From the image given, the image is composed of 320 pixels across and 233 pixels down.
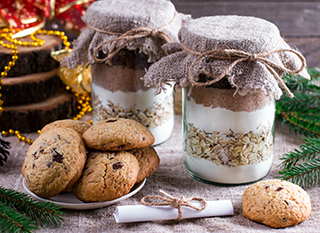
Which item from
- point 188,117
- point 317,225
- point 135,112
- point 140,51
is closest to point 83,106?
point 135,112

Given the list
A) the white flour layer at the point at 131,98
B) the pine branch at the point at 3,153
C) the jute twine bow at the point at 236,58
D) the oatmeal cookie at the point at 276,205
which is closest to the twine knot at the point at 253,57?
the jute twine bow at the point at 236,58

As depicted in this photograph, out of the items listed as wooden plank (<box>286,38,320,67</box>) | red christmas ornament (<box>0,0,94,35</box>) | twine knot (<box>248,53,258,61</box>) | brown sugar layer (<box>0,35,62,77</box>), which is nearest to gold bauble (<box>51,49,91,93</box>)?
brown sugar layer (<box>0,35,62,77</box>)

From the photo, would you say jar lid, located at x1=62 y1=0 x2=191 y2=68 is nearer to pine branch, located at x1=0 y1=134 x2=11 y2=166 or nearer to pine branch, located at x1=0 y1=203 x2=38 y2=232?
pine branch, located at x1=0 y1=134 x2=11 y2=166

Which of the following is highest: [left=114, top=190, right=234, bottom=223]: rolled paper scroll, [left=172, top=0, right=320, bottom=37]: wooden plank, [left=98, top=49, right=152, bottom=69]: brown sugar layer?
[left=98, top=49, right=152, bottom=69]: brown sugar layer

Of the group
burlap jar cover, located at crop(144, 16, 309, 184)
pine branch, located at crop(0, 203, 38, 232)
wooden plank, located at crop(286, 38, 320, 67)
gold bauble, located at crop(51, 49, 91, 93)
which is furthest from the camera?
wooden plank, located at crop(286, 38, 320, 67)

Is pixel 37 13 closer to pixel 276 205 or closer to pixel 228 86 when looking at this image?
pixel 228 86

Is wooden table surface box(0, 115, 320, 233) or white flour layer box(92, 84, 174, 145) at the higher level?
white flour layer box(92, 84, 174, 145)

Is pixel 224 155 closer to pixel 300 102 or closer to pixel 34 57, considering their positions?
pixel 300 102
